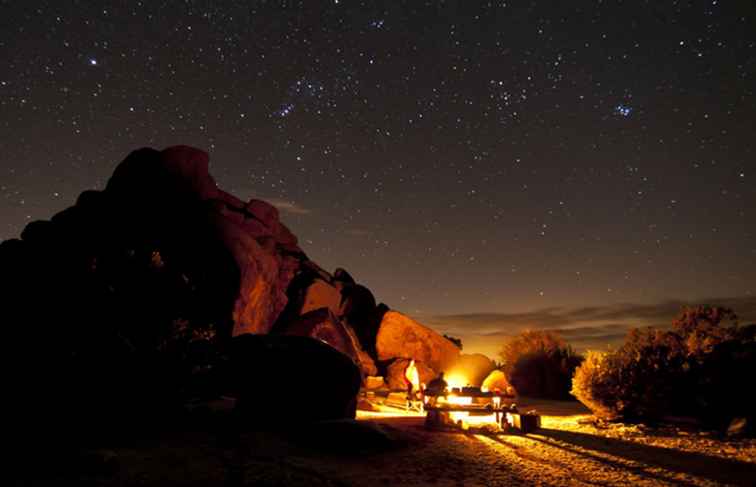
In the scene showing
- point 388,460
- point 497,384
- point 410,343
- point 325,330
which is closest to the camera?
point 388,460

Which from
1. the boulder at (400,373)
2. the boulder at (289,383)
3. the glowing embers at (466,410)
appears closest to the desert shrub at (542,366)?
the boulder at (400,373)

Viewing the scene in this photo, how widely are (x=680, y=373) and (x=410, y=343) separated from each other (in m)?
17.5

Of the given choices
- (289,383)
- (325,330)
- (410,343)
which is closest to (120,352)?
(289,383)

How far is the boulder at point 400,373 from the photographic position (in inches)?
1070

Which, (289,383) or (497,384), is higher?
(289,383)

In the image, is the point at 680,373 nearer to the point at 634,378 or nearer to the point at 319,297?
the point at 634,378

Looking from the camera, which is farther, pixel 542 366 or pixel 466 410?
pixel 542 366

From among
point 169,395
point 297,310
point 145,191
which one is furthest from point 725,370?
point 145,191

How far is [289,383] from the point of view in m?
10.8

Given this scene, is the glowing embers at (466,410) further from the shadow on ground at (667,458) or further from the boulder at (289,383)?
the boulder at (289,383)

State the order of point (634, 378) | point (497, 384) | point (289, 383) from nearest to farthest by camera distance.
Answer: point (289, 383) < point (634, 378) < point (497, 384)

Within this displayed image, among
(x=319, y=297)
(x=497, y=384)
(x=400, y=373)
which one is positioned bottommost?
(x=400, y=373)

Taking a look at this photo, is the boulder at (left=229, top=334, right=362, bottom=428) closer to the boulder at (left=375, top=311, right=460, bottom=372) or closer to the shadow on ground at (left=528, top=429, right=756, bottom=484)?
the shadow on ground at (left=528, top=429, right=756, bottom=484)

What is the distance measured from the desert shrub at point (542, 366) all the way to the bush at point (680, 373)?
11.4 m
